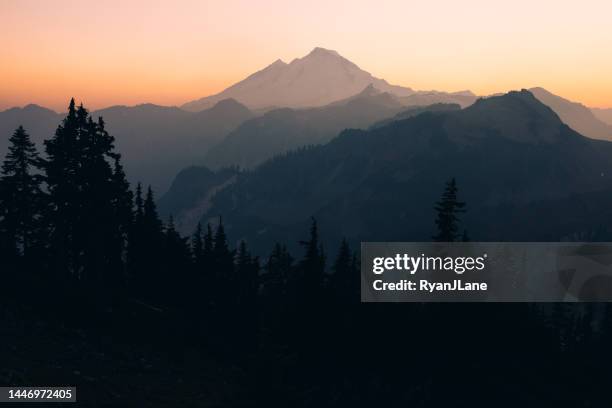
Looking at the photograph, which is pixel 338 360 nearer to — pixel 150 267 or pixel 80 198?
pixel 80 198

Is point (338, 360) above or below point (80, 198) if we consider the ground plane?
below

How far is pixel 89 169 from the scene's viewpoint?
149ft

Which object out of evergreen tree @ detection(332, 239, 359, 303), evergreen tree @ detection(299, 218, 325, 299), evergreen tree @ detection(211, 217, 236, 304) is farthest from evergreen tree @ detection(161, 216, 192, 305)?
evergreen tree @ detection(299, 218, 325, 299)

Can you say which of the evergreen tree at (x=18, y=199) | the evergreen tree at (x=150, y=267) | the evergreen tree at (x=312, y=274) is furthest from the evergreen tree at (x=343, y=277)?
the evergreen tree at (x=18, y=199)

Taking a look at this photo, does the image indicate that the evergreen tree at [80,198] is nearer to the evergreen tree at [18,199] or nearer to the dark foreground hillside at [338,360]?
the dark foreground hillside at [338,360]

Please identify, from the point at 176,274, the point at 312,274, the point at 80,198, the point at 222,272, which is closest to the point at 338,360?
the point at 312,274

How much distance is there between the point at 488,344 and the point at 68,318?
31.2 metres

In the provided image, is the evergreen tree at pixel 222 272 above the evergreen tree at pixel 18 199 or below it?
below

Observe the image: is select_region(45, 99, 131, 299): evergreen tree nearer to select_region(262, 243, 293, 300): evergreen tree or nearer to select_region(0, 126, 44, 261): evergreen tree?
select_region(0, 126, 44, 261): evergreen tree

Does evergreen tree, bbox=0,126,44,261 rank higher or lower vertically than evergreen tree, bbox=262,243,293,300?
higher

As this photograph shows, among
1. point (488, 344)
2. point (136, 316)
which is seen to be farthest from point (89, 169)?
point (488, 344)

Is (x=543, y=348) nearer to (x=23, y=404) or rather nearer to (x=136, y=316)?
(x=136, y=316)

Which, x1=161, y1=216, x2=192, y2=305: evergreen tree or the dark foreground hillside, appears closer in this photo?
the dark foreground hillside

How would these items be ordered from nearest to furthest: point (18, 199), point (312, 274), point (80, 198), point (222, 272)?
point (80, 198) < point (312, 274) < point (18, 199) < point (222, 272)
